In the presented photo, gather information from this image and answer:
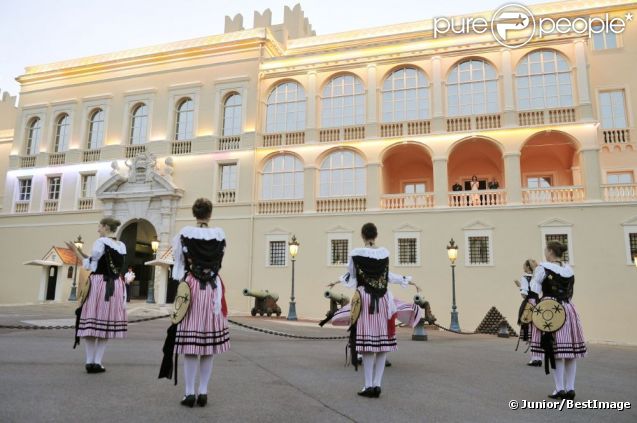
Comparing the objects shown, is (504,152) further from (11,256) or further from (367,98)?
(11,256)

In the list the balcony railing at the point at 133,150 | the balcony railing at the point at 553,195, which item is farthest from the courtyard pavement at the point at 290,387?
the balcony railing at the point at 133,150

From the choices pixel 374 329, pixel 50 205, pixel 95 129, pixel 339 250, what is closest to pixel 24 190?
pixel 50 205

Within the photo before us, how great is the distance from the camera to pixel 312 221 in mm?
24109

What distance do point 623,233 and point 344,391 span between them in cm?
1883

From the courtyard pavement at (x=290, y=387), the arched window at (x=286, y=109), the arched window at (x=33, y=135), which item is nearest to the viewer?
the courtyard pavement at (x=290, y=387)

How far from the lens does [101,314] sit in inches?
268

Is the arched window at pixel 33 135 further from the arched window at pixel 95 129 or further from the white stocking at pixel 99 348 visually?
the white stocking at pixel 99 348

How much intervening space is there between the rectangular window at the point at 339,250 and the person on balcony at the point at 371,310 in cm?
1697

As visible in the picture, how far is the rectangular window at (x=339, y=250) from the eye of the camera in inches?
923

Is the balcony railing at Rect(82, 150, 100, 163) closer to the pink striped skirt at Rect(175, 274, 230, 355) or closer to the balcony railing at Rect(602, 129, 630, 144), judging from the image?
the pink striped skirt at Rect(175, 274, 230, 355)

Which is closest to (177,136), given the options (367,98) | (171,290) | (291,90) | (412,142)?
(291,90)

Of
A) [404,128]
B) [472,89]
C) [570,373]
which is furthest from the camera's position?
[404,128]

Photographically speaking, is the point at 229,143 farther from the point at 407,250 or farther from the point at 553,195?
the point at 553,195

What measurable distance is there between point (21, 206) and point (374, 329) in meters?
30.5
